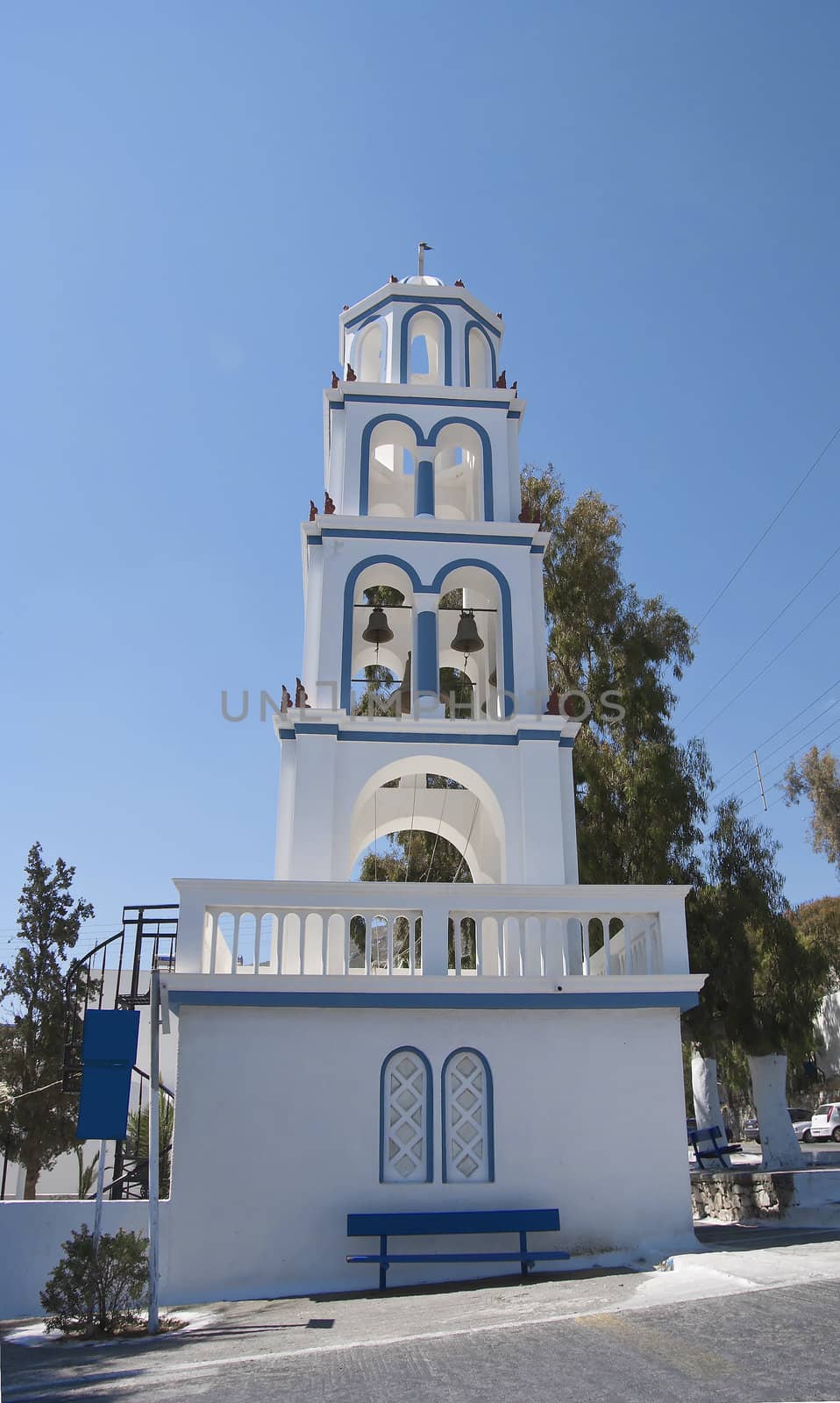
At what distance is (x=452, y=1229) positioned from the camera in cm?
909

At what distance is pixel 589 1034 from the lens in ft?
33.1

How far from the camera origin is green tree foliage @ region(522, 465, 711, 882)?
1920 centimetres

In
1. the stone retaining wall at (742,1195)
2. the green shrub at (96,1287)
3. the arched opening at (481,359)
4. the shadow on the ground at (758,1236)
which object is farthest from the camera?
the arched opening at (481,359)

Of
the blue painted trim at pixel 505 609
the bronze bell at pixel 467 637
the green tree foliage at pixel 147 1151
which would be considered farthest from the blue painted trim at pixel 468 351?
the green tree foliage at pixel 147 1151

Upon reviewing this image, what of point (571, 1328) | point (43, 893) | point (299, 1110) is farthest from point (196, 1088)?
point (43, 893)

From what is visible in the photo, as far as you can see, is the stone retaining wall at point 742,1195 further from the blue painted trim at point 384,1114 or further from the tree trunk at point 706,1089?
the tree trunk at point 706,1089

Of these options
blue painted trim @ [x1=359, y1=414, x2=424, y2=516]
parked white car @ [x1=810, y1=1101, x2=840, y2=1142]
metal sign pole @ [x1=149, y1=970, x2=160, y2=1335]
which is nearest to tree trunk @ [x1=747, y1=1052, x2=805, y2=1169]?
blue painted trim @ [x1=359, y1=414, x2=424, y2=516]

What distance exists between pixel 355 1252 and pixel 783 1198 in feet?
18.3

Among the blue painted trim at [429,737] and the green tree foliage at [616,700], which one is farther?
the green tree foliage at [616,700]

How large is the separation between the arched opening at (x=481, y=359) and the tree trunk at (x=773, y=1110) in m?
12.3

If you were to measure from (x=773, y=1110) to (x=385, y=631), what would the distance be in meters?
11.5

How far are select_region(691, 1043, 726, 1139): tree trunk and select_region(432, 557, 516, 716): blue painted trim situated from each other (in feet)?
34.0

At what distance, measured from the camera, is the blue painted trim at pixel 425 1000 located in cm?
961

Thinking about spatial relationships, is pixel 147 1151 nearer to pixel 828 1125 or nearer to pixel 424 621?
pixel 424 621
